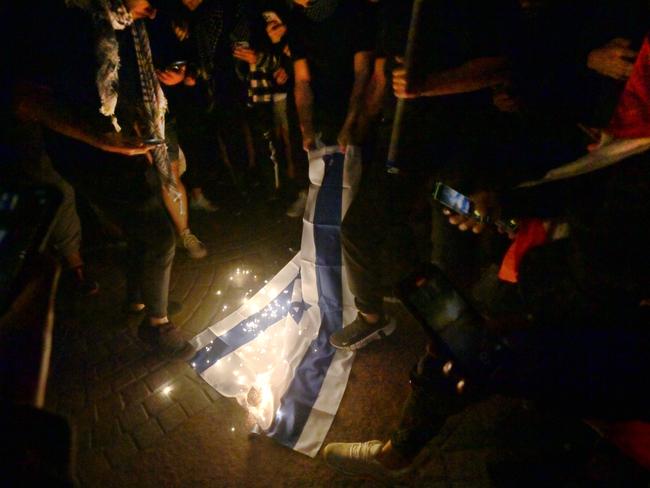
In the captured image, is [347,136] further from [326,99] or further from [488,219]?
[488,219]

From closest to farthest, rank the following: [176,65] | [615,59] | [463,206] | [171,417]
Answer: [615,59] → [463,206] → [171,417] → [176,65]

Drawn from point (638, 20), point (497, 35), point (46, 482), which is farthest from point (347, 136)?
point (46, 482)

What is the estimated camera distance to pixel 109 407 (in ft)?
10.4

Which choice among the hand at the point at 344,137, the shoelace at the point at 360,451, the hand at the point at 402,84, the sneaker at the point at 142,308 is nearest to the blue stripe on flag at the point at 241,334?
the sneaker at the point at 142,308

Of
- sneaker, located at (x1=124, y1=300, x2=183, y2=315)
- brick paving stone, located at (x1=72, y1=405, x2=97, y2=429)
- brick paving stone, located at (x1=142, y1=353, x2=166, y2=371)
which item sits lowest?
brick paving stone, located at (x1=72, y1=405, x2=97, y2=429)

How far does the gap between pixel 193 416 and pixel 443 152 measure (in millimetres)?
2800

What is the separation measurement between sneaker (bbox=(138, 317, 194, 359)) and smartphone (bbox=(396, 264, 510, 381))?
2382 mm

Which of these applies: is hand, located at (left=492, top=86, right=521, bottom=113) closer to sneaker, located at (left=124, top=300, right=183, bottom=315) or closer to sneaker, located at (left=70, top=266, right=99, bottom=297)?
sneaker, located at (left=124, top=300, right=183, bottom=315)

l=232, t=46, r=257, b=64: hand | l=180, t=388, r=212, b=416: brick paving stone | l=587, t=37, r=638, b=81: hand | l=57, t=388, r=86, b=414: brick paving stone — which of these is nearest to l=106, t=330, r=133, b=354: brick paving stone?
l=57, t=388, r=86, b=414: brick paving stone

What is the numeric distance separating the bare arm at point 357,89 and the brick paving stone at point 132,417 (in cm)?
273

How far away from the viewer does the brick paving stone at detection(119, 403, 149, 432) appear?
3.02 m

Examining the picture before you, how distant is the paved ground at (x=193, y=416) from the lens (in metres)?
→ 2.68

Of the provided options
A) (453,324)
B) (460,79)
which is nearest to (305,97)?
(460,79)

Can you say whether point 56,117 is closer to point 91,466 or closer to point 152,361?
point 152,361
